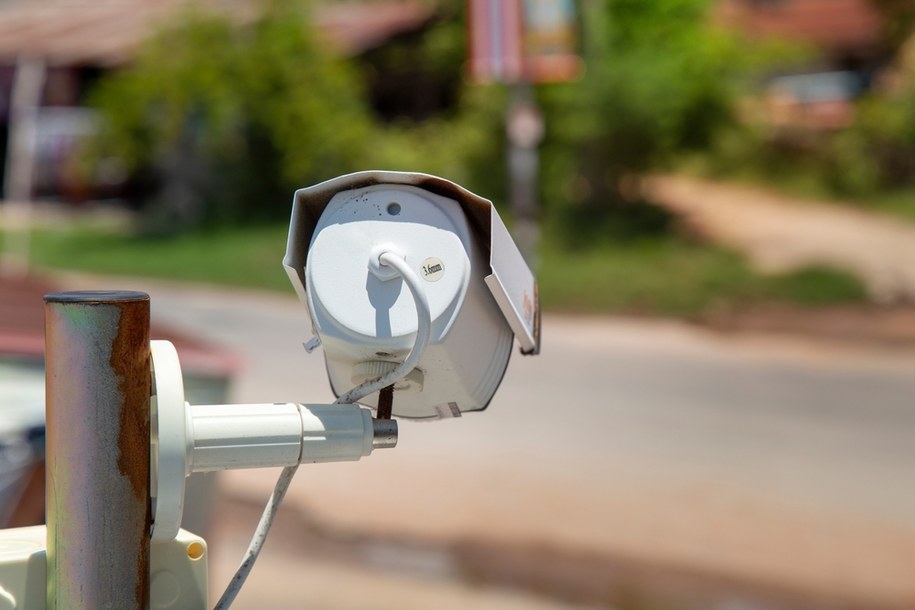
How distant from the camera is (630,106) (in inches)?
577

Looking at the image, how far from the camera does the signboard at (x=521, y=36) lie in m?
12.9

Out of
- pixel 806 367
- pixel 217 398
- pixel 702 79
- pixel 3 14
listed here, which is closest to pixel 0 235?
pixel 3 14

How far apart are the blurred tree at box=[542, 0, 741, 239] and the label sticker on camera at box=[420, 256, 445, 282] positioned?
45.1 ft

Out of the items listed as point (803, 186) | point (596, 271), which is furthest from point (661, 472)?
point (803, 186)

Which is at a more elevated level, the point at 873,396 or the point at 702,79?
the point at 702,79

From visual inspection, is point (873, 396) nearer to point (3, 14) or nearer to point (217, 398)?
point (217, 398)

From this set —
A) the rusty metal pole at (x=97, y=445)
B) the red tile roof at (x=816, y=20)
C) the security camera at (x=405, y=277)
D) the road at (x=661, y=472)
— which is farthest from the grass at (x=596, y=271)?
the red tile roof at (x=816, y=20)

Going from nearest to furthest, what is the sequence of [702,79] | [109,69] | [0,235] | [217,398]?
1. [217,398]
2. [702,79]
3. [0,235]
4. [109,69]

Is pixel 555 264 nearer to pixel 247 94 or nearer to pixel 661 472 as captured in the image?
pixel 247 94

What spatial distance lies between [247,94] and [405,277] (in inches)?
678

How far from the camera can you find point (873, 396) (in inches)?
348

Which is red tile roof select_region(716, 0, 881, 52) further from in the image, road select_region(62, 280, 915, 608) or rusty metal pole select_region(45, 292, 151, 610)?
rusty metal pole select_region(45, 292, 151, 610)

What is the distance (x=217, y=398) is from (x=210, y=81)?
14.4 metres

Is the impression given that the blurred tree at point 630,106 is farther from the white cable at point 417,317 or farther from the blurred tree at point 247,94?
the white cable at point 417,317
